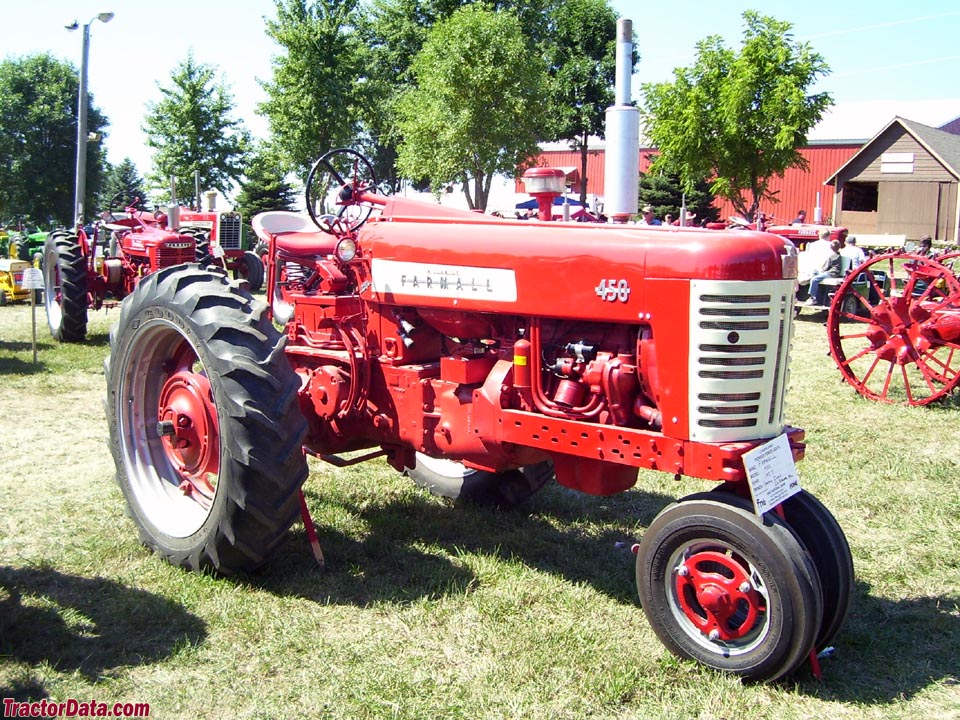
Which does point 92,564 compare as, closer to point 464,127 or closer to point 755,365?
point 755,365

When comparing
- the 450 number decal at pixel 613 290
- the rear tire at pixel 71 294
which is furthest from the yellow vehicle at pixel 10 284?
the 450 number decal at pixel 613 290

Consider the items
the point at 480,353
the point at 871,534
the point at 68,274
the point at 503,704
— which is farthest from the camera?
the point at 68,274

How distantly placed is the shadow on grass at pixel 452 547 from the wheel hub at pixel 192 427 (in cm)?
56

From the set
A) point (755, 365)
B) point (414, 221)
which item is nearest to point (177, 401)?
point (414, 221)

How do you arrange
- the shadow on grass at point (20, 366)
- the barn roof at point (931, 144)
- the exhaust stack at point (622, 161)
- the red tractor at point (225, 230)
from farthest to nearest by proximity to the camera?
the barn roof at point (931, 144), the red tractor at point (225, 230), the shadow on grass at point (20, 366), the exhaust stack at point (622, 161)

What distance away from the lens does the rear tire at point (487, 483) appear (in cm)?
526

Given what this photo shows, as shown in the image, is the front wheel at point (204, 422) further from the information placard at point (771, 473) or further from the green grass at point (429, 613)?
the information placard at point (771, 473)

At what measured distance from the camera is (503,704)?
10.6 ft

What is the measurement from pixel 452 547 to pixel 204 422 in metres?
1.39

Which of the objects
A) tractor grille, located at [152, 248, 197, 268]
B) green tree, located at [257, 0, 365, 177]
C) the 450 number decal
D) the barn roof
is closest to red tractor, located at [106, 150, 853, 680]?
the 450 number decal

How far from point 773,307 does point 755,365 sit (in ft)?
0.73

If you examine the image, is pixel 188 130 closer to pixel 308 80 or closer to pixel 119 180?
pixel 308 80

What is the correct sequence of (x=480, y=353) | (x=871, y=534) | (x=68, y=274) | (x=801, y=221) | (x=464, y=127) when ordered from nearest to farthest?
(x=480, y=353), (x=871, y=534), (x=68, y=274), (x=801, y=221), (x=464, y=127)

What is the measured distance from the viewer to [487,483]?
533 cm
